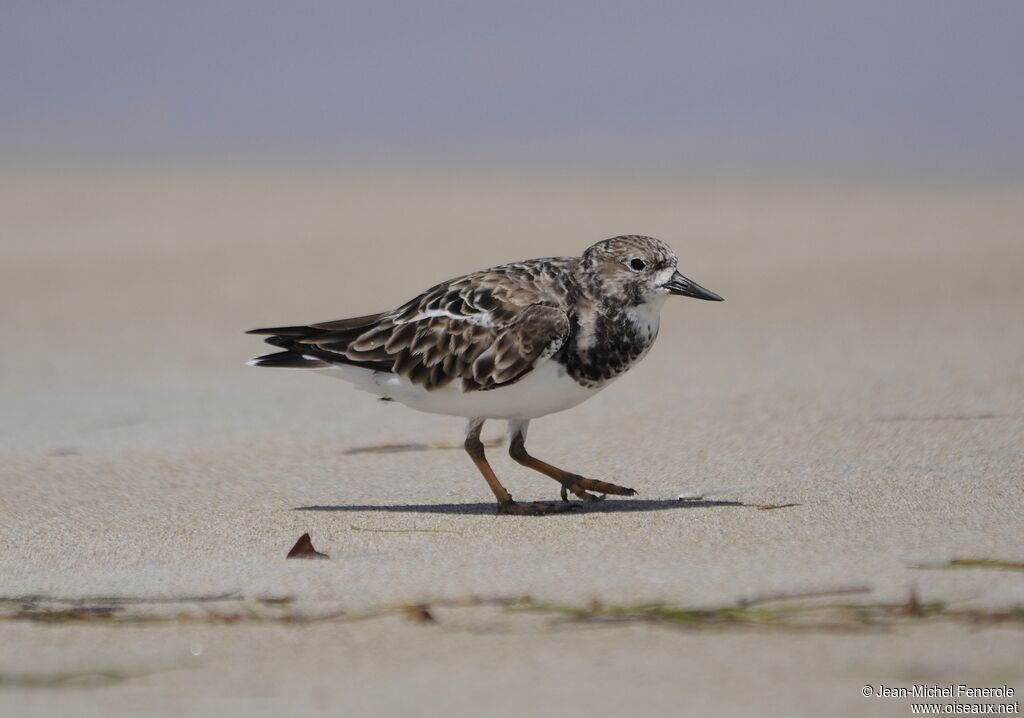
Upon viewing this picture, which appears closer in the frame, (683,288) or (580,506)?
(683,288)

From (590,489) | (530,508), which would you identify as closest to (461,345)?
(530,508)

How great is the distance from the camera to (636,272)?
573cm

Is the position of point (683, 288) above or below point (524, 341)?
above

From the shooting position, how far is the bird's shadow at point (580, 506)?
5.79m

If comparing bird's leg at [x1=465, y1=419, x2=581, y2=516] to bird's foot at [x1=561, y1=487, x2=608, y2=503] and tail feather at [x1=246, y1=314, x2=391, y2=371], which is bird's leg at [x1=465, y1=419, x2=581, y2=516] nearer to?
bird's foot at [x1=561, y1=487, x2=608, y2=503]

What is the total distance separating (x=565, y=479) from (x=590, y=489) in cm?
14

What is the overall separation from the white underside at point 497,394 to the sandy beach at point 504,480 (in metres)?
0.44

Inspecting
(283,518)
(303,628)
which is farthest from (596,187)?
(303,628)

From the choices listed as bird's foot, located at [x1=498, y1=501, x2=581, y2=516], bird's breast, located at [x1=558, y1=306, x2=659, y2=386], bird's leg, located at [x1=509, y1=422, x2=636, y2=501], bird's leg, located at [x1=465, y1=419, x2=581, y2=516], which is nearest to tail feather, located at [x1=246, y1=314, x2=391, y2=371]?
bird's leg, located at [x1=465, y1=419, x2=581, y2=516]

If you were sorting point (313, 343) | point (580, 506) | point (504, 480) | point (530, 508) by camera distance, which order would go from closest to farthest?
point (530, 508) → point (580, 506) → point (313, 343) → point (504, 480)

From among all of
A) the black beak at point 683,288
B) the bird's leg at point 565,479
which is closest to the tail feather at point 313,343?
the bird's leg at point 565,479

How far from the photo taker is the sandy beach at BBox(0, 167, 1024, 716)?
3715 millimetres

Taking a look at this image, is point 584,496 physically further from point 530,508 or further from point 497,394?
point 497,394

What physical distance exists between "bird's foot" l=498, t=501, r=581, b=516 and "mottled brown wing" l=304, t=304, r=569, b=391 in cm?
53
